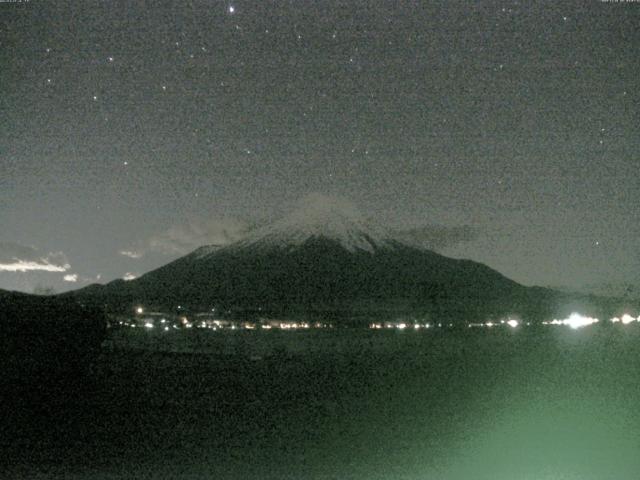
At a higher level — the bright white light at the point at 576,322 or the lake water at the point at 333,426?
the bright white light at the point at 576,322

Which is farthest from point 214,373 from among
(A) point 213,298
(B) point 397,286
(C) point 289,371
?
(B) point 397,286

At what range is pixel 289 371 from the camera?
2425 centimetres

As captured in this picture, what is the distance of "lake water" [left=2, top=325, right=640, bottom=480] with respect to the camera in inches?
403

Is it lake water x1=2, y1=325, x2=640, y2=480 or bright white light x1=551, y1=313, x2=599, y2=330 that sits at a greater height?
bright white light x1=551, y1=313, x2=599, y2=330

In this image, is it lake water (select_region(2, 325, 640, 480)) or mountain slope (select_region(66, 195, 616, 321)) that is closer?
lake water (select_region(2, 325, 640, 480))

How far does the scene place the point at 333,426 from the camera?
13.4 meters

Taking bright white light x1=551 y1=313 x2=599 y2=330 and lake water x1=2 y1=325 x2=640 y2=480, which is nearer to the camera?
lake water x1=2 y1=325 x2=640 y2=480

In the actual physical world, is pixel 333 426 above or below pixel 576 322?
below

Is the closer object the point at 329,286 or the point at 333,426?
the point at 333,426

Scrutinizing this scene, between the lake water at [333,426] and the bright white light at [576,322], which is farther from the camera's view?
the bright white light at [576,322]

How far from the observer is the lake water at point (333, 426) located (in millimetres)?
10242

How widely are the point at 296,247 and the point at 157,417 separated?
606ft

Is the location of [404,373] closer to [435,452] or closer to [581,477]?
[435,452]

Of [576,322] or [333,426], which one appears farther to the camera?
[576,322]
